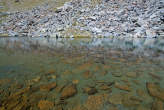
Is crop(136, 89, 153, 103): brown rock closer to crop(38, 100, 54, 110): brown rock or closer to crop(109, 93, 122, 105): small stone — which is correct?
crop(109, 93, 122, 105): small stone

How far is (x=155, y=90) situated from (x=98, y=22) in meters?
44.9

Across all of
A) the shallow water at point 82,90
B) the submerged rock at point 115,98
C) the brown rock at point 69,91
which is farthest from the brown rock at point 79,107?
the submerged rock at point 115,98

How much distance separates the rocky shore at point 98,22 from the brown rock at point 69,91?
39166mm

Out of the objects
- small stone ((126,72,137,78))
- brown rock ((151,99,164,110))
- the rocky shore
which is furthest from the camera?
the rocky shore

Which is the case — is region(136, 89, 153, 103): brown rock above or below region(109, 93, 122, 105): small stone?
above

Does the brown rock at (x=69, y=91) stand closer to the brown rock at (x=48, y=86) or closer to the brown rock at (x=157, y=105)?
the brown rock at (x=48, y=86)

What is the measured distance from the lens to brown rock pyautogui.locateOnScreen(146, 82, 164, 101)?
184 inches

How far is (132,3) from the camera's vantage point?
5388cm

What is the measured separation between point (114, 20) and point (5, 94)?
158 feet

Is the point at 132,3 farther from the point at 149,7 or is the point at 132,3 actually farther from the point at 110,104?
the point at 110,104

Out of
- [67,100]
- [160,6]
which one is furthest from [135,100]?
[160,6]

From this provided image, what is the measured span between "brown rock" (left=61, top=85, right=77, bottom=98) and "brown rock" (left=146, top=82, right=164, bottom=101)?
3516 millimetres

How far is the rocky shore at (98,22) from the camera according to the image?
140 feet

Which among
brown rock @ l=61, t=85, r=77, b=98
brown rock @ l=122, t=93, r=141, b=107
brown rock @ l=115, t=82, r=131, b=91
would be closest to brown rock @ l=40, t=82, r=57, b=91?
brown rock @ l=61, t=85, r=77, b=98
